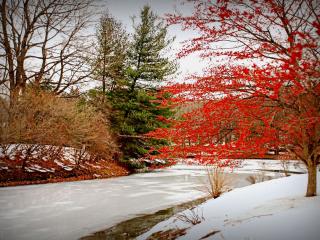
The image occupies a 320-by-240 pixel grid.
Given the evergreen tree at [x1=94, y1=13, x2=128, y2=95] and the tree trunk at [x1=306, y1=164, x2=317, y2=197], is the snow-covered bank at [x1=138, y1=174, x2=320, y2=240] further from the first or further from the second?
the evergreen tree at [x1=94, y1=13, x2=128, y2=95]

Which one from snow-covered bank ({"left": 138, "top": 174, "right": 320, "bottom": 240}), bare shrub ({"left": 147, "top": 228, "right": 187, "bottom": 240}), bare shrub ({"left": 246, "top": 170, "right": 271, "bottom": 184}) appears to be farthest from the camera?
bare shrub ({"left": 246, "top": 170, "right": 271, "bottom": 184})

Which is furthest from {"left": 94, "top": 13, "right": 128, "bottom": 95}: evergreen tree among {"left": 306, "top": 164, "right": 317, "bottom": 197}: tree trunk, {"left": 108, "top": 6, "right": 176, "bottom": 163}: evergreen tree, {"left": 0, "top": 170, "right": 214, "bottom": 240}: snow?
{"left": 306, "top": 164, "right": 317, "bottom": 197}: tree trunk

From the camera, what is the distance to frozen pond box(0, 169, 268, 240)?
600 cm

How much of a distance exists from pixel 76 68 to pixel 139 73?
4479mm

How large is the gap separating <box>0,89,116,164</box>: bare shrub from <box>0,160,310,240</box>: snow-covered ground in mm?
2604

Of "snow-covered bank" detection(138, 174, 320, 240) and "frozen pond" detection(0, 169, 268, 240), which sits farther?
"frozen pond" detection(0, 169, 268, 240)

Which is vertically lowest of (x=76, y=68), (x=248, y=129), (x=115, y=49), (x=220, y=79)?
(x=248, y=129)

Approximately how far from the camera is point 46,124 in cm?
1309

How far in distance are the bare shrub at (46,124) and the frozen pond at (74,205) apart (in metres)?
2.57

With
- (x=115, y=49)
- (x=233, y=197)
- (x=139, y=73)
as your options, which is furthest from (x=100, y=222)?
(x=115, y=49)

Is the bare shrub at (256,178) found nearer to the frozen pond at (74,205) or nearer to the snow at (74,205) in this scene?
the snow at (74,205)

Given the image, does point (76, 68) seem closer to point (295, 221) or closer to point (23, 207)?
point (23, 207)

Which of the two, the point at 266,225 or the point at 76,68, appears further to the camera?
the point at 76,68

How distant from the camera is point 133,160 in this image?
19.4 meters
